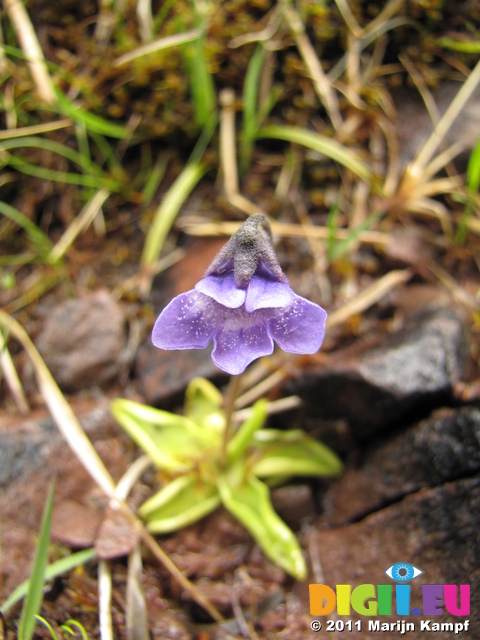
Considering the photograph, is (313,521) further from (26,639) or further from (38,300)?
(38,300)

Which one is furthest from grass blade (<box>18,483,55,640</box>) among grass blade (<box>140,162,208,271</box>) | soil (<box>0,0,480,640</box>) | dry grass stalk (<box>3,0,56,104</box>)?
dry grass stalk (<box>3,0,56,104</box>)

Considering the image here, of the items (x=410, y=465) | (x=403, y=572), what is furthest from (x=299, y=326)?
(x=403, y=572)

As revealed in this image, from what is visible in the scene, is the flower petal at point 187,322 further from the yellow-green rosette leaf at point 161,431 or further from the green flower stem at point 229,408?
the yellow-green rosette leaf at point 161,431

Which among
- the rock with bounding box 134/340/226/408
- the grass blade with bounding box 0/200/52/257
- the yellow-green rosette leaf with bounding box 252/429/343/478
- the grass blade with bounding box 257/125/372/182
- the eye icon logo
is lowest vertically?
the eye icon logo

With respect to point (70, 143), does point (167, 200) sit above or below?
below

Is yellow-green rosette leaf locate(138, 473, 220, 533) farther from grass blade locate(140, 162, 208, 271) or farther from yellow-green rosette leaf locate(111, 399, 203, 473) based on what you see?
grass blade locate(140, 162, 208, 271)

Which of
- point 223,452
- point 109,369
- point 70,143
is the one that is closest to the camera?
point 223,452

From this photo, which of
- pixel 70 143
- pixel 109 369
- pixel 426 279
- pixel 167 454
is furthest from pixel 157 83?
pixel 167 454
